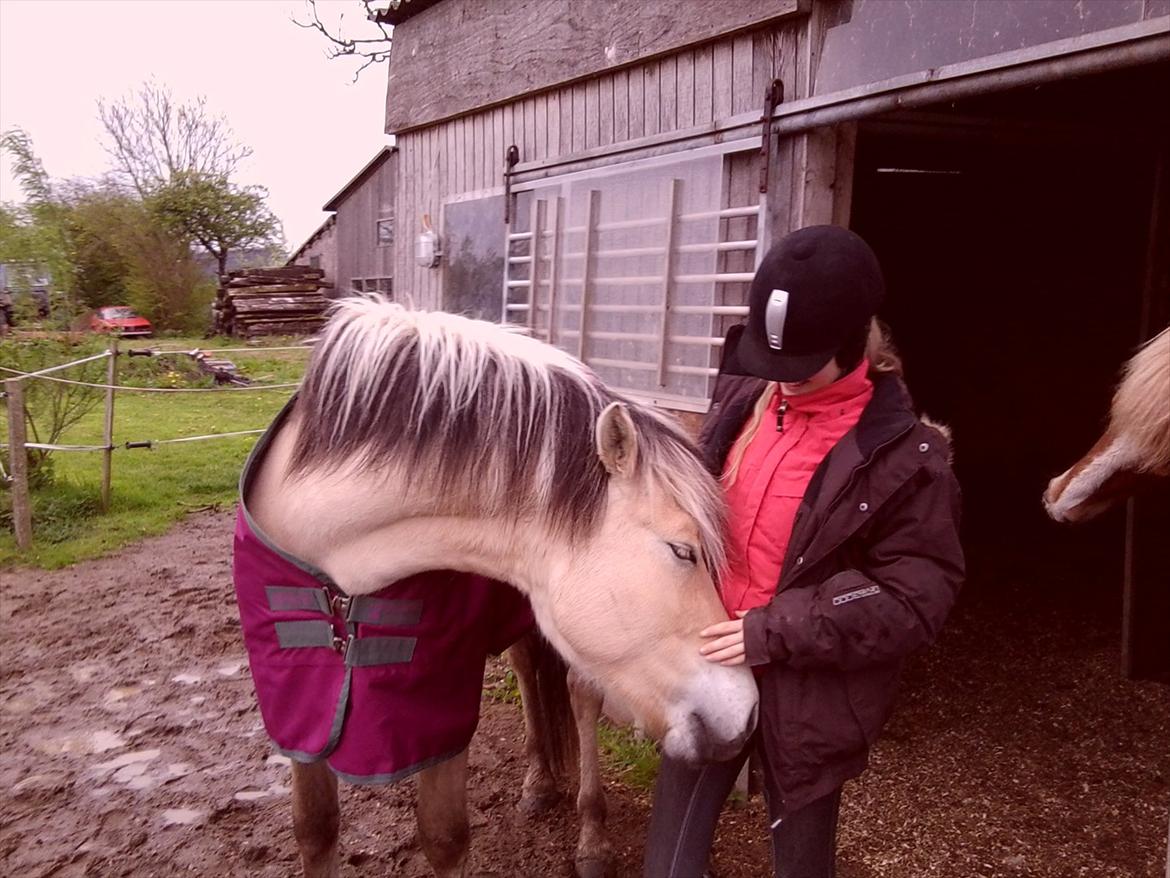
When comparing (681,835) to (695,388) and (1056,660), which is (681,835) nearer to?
(695,388)

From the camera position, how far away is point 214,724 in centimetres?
347

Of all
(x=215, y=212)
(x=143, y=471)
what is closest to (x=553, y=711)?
(x=143, y=471)

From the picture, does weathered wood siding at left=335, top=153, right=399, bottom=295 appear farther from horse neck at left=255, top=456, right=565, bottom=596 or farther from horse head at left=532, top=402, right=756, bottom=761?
horse head at left=532, top=402, right=756, bottom=761

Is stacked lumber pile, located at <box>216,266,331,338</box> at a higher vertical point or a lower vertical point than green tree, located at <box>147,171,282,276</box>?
lower

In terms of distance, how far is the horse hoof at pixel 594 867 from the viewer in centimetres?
258

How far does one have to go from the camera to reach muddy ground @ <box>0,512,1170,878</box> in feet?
8.64

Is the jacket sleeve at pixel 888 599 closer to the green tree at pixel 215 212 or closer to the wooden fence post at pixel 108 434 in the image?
the wooden fence post at pixel 108 434

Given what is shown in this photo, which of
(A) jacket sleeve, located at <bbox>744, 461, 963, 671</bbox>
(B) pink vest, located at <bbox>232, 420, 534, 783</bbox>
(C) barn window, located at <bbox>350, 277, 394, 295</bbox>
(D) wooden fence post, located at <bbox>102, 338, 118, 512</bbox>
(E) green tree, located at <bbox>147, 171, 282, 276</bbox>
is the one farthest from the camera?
(E) green tree, located at <bbox>147, 171, 282, 276</bbox>

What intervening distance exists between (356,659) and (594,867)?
1275mm

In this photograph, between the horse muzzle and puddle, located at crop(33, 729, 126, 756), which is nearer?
the horse muzzle

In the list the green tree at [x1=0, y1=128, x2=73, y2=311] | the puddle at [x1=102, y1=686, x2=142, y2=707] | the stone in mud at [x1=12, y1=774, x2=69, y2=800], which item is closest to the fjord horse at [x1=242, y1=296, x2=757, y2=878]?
the stone in mud at [x1=12, y1=774, x2=69, y2=800]

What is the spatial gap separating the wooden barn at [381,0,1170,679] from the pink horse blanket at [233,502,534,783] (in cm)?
168

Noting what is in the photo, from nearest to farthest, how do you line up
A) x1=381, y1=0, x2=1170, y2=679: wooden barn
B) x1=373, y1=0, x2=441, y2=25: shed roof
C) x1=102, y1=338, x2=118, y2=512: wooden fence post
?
x1=381, y1=0, x2=1170, y2=679: wooden barn < x1=373, y1=0, x2=441, y2=25: shed roof < x1=102, y1=338, x2=118, y2=512: wooden fence post

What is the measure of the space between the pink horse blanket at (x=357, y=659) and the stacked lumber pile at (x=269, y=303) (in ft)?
55.4
